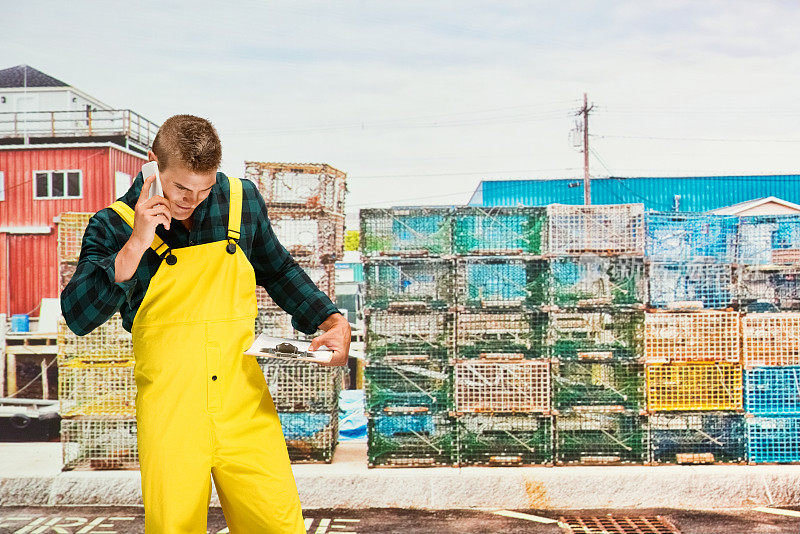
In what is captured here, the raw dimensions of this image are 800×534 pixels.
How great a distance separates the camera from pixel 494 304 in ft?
20.5

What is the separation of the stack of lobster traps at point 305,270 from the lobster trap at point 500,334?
3.37ft

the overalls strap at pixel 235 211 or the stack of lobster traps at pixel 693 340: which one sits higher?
the overalls strap at pixel 235 211

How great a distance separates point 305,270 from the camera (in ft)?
20.5

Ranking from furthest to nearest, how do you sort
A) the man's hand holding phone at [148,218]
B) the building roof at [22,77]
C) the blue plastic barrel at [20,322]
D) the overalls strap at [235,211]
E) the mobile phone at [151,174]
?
1. the blue plastic barrel at [20,322]
2. the building roof at [22,77]
3. the overalls strap at [235,211]
4. the mobile phone at [151,174]
5. the man's hand holding phone at [148,218]

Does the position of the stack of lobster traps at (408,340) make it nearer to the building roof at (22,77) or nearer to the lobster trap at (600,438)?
the lobster trap at (600,438)

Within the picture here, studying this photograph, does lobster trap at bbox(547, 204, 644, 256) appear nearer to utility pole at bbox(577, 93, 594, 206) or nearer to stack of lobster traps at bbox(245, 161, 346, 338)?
utility pole at bbox(577, 93, 594, 206)

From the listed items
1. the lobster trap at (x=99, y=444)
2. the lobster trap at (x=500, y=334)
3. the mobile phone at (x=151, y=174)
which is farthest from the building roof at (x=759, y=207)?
the mobile phone at (x=151, y=174)

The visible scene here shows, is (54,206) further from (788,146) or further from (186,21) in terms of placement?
(788,146)

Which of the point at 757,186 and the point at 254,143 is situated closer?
the point at 254,143

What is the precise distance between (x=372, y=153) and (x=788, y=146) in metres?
3.43

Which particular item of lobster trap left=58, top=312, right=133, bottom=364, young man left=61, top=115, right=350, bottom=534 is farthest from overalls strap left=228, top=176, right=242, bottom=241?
lobster trap left=58, top=312, right=133, bottom=364

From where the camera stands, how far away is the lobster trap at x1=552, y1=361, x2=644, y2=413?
6.20 meters

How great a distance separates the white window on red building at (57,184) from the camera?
6.66m

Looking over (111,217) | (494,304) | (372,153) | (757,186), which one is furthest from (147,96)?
(757,186)
